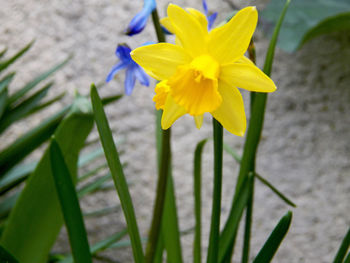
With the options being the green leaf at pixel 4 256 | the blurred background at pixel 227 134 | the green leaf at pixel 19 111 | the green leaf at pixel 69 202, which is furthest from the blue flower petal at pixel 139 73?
the blurred background at pixel 227 134

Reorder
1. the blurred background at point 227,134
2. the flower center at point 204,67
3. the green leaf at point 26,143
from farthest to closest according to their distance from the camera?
the blurred background at point 227,134 < the green leaf at point 26,143 < the flower center at point 204,67

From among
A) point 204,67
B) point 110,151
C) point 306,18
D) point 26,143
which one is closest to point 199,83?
point 204,67

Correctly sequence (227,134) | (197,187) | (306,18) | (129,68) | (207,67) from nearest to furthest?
(207,67) < (129,68) < (197,187) < (306,18) < (227,134)

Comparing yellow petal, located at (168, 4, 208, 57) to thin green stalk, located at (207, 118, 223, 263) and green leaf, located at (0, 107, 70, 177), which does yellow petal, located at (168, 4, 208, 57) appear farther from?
green leaf, located at (0, 107, 70, 177)

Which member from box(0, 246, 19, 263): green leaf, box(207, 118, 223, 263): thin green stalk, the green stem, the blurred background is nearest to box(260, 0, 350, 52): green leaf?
the blurred background

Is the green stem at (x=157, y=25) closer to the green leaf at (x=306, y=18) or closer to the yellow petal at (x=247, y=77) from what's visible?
the yellow petal at (x=247, y=77)

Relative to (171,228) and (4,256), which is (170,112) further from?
(171,228)

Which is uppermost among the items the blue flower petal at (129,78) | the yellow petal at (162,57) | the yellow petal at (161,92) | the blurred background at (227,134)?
the yellow petal at (162,57)
